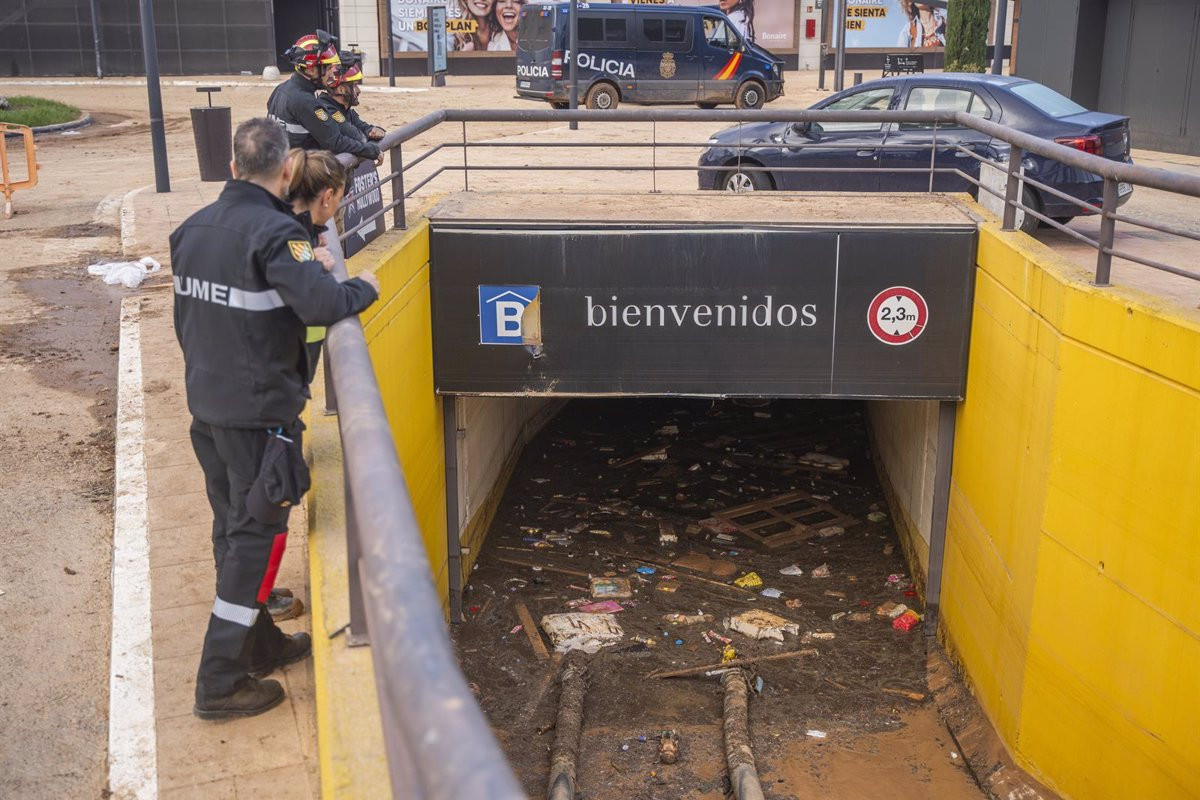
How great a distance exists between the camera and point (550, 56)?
26.5m

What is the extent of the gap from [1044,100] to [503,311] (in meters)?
6.29

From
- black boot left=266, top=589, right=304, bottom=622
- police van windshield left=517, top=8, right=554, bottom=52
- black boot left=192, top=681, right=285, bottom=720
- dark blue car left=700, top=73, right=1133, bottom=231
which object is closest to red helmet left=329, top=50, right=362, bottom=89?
black boot left=266, top=589, right=304, bottom=622

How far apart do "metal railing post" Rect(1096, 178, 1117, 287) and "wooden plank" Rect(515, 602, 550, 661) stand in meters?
4.86

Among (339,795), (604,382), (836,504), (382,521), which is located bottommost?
(836,504)

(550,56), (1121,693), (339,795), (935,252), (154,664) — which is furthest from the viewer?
(550,56)

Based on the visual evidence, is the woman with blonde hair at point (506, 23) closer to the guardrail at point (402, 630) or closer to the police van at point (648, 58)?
the police van at point (648, 58)

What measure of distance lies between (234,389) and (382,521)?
7.69ft

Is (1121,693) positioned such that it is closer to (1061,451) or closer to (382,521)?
(1061,451)

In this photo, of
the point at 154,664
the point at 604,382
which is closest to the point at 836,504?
the point at 604,382

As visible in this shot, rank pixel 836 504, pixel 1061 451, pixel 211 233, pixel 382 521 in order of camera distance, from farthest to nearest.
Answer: pixel 836 504, pixel 1061 451, pixel 211 233, pixel 382 521

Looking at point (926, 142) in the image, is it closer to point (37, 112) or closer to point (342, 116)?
point (342, 116)

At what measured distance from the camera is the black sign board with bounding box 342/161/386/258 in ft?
23.2

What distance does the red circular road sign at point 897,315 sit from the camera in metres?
9.20

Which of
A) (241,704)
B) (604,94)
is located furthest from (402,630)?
(604,94)
